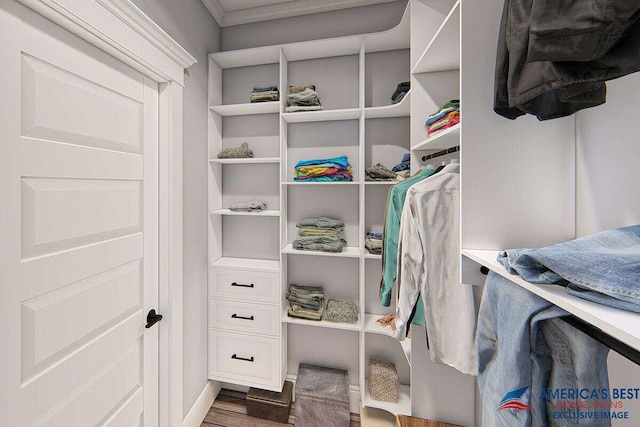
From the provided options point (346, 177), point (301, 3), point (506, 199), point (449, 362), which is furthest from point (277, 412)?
point (301, 3)

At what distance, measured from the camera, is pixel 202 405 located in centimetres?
179

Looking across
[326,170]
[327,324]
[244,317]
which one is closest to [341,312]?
[327,324]

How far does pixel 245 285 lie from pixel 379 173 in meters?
1.23

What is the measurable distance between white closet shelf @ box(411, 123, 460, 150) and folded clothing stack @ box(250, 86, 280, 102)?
3.57 feet

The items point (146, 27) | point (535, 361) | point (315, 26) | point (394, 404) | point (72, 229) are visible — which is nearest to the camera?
point (535, 361)

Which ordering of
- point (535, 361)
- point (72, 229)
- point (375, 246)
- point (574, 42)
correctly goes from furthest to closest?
point (375, 246) → point (72, 229) → point (535, 361) → point (574, 42)

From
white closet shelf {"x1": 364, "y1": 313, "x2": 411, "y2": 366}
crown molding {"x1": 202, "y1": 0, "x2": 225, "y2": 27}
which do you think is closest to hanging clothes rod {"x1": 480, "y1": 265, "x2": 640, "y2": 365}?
white closet shelf {"x1": 364, "y1": 313, "x2": 411, "y2": 366}

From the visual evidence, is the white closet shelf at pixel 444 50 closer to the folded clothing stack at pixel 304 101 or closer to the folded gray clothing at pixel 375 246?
the folded clothing stack at pixel 304 101

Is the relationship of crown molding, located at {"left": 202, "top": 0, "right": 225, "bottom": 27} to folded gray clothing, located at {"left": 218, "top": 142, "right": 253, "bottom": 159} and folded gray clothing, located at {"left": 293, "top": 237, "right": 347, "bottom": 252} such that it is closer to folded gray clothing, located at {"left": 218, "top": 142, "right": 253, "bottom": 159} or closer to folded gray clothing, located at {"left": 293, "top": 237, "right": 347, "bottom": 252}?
folded gray clothing, located at {"left": 218, "top": 142, "right": 253, "bottom": 159}

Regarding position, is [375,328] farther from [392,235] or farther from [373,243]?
[392,235]

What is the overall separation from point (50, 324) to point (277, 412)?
145cm

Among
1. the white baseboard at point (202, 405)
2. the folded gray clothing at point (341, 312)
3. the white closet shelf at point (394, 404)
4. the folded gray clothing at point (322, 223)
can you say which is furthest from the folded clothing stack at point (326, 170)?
the white baseboard at point (202, 405)

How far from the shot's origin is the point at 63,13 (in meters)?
0.89

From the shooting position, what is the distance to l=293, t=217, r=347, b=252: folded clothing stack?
179 centimetres
